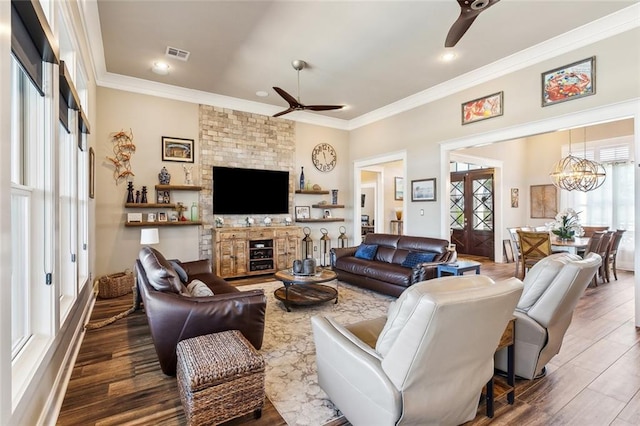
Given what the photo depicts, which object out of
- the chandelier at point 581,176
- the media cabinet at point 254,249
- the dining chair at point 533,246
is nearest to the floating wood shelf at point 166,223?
the media cabinet at point 254,249

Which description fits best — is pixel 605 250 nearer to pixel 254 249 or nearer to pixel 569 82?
pixel 569 82

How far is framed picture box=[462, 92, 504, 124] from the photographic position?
4680 mm

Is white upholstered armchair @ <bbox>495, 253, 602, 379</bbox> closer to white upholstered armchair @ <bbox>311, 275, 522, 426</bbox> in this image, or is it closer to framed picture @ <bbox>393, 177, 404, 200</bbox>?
white upholstered armchair @ <bbox>311, 275, 522, 426</bbox>

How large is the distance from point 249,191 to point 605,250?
6.69 metres

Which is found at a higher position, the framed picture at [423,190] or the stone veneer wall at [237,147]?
the stone veneer wall at [237,147]

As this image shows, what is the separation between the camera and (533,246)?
5.45 m

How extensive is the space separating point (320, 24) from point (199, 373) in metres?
3.72

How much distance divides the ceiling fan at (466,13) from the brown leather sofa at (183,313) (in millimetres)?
2897

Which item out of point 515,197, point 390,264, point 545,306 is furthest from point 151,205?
point 515,197

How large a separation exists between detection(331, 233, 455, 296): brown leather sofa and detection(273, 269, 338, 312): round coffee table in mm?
779

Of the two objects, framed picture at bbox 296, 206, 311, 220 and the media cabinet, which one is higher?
framed picture at bbox 296, 206, 311, 220

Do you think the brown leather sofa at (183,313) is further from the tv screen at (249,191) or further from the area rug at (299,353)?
the tv screen at (249,191)

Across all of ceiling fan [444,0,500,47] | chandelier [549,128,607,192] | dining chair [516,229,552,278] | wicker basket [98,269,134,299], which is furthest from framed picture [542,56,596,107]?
wicker basket [98,269,134,299]

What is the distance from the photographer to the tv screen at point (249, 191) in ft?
19.9
